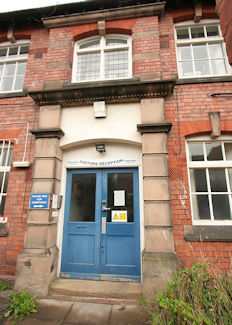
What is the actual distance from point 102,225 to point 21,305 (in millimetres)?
1889

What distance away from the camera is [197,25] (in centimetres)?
486

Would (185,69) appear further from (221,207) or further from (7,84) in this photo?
(7,84)

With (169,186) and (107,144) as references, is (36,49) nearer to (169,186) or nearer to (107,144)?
(107,144)

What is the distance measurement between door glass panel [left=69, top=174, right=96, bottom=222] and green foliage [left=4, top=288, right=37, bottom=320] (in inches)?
60.9

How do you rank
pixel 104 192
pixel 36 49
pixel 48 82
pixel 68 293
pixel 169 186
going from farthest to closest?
pixel 36 49, pixel 48 82, pixel 104 192, pixel 169 186, pixel 68 293

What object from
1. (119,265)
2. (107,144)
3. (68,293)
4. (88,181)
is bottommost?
(68,293)

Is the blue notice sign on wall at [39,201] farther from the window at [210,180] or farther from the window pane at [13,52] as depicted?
the window pane at [13,52]

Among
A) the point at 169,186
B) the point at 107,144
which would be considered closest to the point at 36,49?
the point at 107,144

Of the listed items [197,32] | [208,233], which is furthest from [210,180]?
[197,32]

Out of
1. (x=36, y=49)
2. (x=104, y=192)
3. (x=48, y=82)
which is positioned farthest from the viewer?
(x=36, y=49)

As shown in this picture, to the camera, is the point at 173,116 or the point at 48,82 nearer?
the point at 173,116

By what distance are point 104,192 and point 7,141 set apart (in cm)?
285

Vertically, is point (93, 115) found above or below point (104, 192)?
above

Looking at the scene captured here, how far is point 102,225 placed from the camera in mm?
4008
